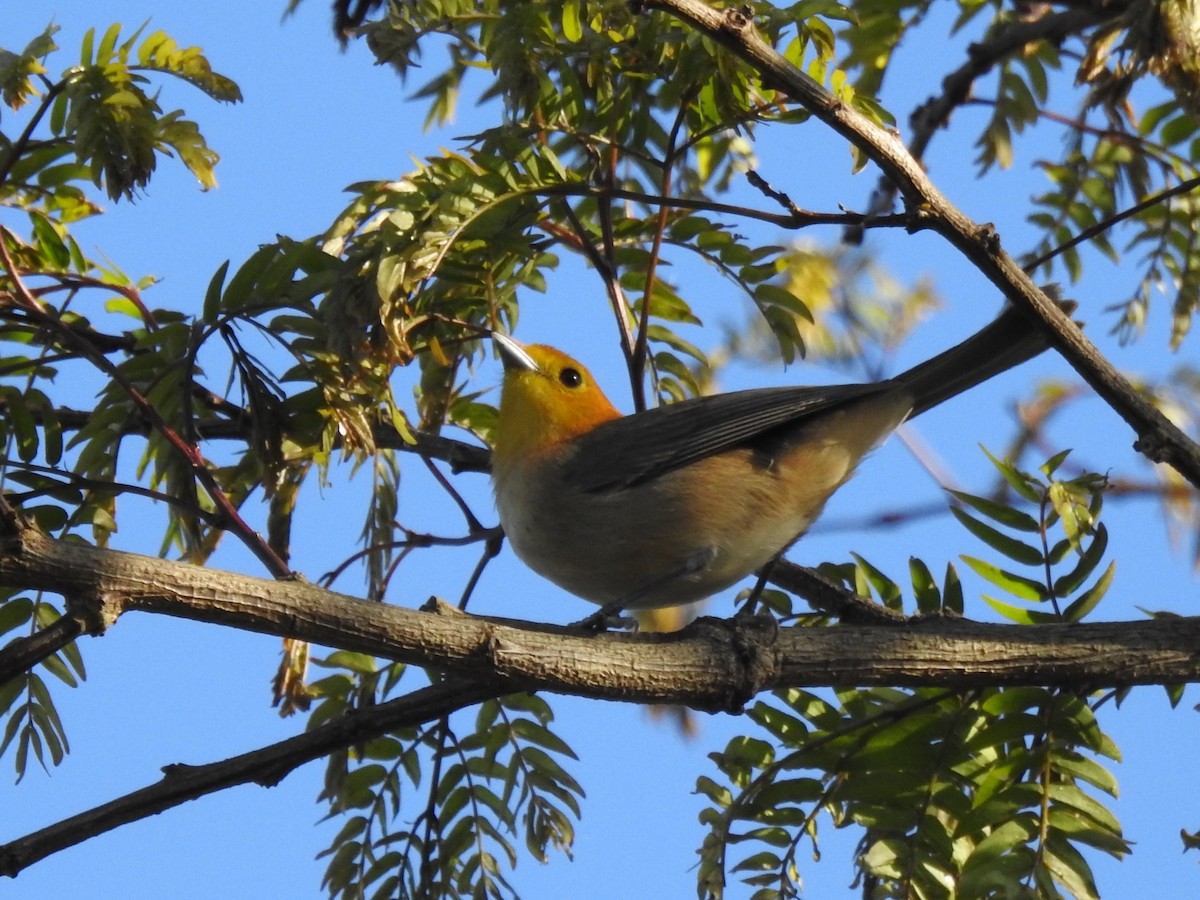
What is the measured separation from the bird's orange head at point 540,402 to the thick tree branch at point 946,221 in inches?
75.7

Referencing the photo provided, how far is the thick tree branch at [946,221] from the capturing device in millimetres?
3340

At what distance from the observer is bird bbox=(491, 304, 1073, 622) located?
4758mm

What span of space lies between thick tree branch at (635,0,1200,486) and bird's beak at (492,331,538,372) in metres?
2.01

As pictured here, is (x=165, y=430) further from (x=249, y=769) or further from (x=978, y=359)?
(x=978, y=359)

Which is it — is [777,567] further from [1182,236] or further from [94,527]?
[1182,236]

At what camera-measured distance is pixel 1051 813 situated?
3.70 metres

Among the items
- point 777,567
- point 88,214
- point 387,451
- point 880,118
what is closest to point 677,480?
point 777,567

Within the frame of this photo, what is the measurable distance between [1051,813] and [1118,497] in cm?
96

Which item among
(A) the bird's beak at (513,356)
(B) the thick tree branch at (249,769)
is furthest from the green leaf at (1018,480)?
(A) the bird's beak at (513,356)

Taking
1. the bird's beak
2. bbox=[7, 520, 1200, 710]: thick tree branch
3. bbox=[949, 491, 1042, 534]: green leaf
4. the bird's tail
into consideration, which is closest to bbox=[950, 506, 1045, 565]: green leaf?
bbox=[949, 491, 1042, 534]: green leaf

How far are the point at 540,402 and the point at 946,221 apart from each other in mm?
2324

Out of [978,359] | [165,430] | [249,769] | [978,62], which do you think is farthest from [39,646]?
[978,62]

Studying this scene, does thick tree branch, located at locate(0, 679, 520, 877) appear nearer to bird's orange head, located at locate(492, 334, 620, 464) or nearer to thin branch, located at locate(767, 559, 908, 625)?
thin branch, located at locate(767, 559, 908, 625)

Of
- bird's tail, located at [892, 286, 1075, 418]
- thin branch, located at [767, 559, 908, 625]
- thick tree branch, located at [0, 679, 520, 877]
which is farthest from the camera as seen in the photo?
bird's tail, located at [892, 286, 1075, 418]
